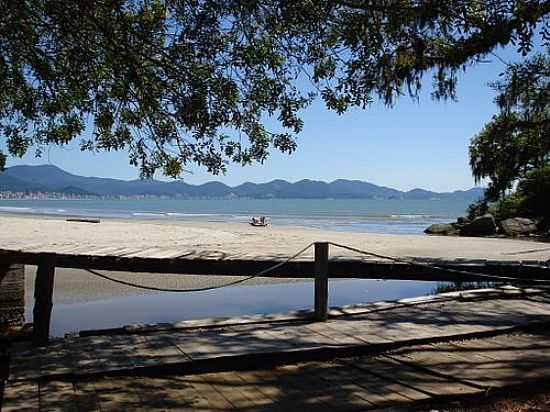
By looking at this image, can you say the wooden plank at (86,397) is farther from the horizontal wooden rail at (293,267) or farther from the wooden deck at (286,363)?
the horizontal wooden rail at (293,267)

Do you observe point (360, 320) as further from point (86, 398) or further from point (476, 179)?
point (476, 179)

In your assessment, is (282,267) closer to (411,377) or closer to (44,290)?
(44,290)

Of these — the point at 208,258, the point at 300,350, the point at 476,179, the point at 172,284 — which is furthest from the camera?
the point at 476,179

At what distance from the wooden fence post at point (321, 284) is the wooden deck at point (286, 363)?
0.19 m

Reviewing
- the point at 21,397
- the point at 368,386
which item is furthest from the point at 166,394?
the point at 368,386

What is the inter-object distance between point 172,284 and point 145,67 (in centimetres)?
1094

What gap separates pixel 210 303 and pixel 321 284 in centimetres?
580

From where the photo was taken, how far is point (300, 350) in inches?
225

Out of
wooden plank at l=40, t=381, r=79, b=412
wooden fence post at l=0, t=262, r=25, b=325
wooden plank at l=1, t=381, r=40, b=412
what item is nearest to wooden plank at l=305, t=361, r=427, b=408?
wooden plank at l=40, t=381, r=79, b=412

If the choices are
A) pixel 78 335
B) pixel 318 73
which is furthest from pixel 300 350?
pixel 318 73

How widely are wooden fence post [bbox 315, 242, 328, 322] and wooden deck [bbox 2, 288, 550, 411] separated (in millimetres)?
193

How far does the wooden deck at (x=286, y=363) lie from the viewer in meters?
4.55

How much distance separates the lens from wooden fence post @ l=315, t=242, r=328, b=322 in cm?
728

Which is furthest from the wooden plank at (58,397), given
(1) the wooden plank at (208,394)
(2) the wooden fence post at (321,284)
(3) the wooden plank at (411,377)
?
(2) the wooden fence post at (321,284)
